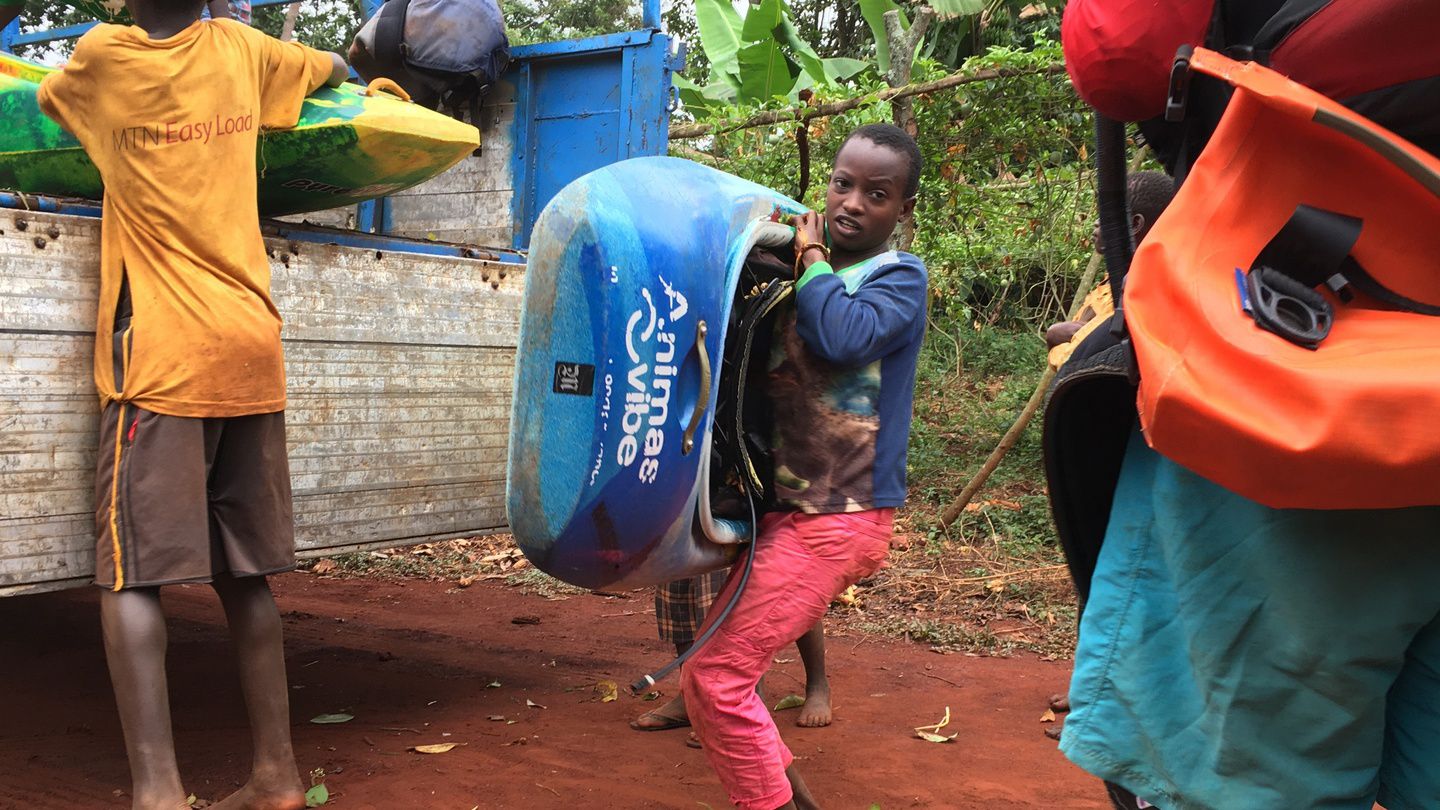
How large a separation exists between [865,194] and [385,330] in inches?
57.9

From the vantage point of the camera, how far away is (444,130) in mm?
3434

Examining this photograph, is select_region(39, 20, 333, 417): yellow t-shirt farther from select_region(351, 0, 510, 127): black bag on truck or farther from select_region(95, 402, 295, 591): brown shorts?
select_region(351, 0, 510, 127): black bag on truck

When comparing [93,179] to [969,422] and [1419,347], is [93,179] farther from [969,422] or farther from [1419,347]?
[969,422]

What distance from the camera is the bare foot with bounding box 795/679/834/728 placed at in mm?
3797

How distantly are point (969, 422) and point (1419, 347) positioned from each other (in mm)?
7351

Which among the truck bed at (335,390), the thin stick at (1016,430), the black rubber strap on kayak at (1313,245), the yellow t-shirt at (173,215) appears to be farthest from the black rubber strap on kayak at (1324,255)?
the thin stick at (1016,430)

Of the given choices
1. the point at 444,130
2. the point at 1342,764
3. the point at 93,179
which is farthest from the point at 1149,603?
the point at 93,179

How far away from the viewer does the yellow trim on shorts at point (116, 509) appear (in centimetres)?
261

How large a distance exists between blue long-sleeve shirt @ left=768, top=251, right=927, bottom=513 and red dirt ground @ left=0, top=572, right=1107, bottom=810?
39.4 inches

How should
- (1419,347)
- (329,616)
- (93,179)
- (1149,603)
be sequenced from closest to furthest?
(1419,347), (1149,603), (93,179), (329,616)

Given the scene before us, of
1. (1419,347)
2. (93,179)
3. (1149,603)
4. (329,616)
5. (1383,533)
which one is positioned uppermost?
(93,179)

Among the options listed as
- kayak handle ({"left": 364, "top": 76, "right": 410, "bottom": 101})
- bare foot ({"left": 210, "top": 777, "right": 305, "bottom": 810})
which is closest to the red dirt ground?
bare foot ({"left": 210, "top": 777, "right": 305, "bottom": 810})

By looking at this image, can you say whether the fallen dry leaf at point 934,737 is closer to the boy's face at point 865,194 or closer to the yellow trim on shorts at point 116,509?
the boy's face at point 865,194

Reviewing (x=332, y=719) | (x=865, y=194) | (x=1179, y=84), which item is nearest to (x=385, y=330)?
(x=332, y=719)
